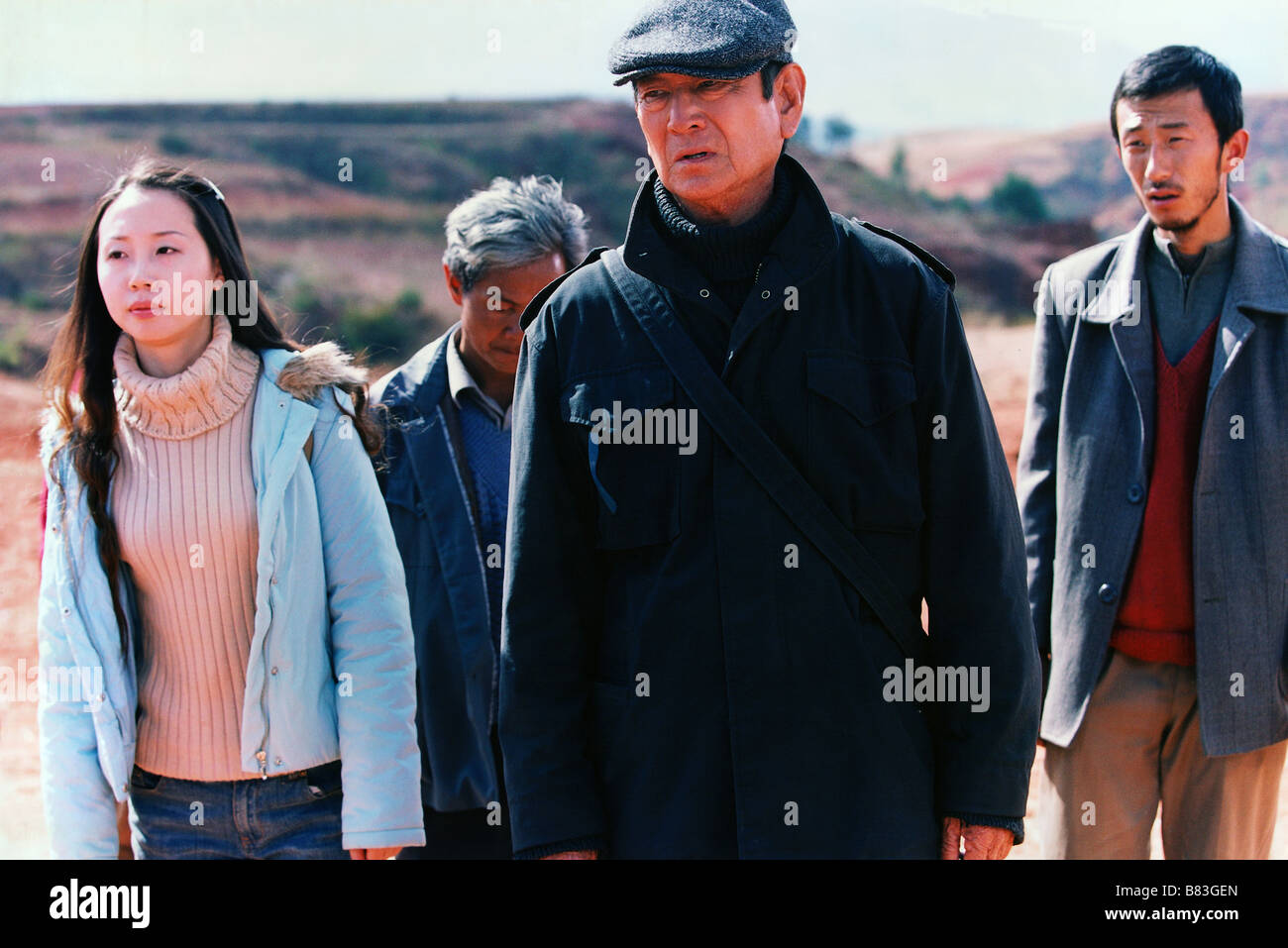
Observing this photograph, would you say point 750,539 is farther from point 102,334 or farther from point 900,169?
point 900,169

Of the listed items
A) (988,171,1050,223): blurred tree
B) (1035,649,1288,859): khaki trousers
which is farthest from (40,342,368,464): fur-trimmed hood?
(988,171,1050,223): blurred tree

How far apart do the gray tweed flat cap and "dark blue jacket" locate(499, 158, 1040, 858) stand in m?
0.28

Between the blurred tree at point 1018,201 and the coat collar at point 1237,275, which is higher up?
the blurred tree at point 1018,201

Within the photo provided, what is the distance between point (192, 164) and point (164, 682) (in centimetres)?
120

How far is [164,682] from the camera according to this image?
2.90 m

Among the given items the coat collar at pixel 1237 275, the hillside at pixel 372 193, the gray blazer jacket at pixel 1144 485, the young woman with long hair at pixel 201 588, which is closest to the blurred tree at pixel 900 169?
the hillside at pixel 372 193

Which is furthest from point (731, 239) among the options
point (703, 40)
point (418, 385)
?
point (418, 385)

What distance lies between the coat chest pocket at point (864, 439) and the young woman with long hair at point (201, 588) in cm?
112

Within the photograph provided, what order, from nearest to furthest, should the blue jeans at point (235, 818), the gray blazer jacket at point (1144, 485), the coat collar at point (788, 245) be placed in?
the coat collar at point (788, 245)
the blue jeans at point (235, 818)
the gray blazer jacket at point (1144, 485)

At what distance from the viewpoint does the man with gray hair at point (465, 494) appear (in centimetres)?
337

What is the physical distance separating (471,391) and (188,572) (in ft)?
3.14

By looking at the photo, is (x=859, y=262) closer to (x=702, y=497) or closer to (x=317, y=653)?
(x=702, y=497)

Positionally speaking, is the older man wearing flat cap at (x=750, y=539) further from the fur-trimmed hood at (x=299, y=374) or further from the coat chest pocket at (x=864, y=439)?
the fur-trimmed hood at (x=299, y=374)

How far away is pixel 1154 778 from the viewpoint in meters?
3.74
